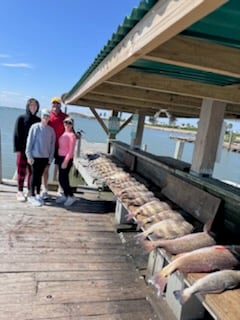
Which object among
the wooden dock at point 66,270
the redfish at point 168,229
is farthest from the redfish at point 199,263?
the wooden dock at point 66,270

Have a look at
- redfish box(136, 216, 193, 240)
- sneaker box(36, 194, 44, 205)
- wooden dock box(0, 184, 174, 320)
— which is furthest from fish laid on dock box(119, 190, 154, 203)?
sneaker box(36, 194, 44, 205)

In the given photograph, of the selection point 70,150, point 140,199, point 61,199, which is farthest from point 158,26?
point 61,199

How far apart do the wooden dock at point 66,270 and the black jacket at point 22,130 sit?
932 millimetres

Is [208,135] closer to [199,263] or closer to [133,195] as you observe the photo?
[133,195]

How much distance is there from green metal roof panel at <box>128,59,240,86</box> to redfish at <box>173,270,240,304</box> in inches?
68.5

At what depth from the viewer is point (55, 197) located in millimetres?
5367

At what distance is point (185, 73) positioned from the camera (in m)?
2.97

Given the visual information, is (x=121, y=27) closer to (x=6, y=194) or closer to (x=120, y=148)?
(x=6, y=194)

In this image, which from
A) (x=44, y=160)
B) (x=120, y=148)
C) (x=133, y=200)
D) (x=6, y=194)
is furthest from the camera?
(x=120, y=148)

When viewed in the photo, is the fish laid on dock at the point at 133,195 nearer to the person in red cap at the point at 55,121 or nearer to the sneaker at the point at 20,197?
the person in red cap at the point at 55,121

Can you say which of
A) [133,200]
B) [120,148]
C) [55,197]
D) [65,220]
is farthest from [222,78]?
[120,148]

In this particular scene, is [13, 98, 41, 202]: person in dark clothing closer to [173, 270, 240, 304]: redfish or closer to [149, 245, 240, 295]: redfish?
[149, 245, 240, 295]: redfish

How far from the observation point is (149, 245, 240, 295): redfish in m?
2.03

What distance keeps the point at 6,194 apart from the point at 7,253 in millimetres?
2142
